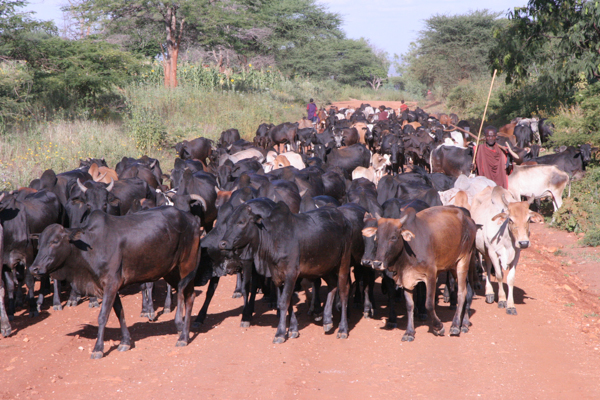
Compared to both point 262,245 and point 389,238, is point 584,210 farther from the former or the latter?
point 262,245

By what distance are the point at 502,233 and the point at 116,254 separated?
4971 mm

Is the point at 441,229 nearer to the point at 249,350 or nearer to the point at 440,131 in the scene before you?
the point at 249,350

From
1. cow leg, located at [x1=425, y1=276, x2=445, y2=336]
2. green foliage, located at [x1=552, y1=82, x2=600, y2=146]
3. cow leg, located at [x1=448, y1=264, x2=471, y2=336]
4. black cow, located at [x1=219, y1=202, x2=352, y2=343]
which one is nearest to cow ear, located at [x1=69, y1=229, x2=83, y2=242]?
black cow, located at [x1=219, y1=202, x2=352, y2=343]

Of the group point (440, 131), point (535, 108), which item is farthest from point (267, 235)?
point (535, 108)

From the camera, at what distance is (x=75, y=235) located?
6.48m

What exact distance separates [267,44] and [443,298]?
36.9 m

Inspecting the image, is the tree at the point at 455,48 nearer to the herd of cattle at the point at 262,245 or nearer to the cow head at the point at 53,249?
the herd of cattle at the point at 262,245

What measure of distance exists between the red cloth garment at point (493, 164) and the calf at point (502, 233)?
7.87ft

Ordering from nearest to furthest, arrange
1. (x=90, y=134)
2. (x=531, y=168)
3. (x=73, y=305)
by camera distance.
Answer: (x=73, y=305) → (x=531, y=168) → (x=90, y=134)

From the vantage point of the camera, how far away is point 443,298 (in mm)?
9172

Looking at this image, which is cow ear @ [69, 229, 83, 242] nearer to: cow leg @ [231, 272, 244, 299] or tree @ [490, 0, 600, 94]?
cow leg @ [231, 272, 244, 299]

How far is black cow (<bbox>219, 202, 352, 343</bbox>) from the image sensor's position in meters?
6.95

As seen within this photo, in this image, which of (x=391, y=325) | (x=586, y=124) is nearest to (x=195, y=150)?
(x=586, y=124)

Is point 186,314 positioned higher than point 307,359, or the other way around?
point 186,314
